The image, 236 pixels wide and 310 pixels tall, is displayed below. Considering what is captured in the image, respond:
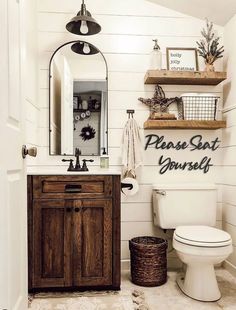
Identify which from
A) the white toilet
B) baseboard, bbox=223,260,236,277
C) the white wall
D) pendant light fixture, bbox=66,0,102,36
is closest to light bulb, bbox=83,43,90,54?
pendant light fixture, bbox=66,0,102,36

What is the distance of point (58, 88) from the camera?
2.58 meters

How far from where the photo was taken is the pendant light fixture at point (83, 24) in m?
2.32

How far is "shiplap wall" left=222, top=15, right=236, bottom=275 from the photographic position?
2471 mm

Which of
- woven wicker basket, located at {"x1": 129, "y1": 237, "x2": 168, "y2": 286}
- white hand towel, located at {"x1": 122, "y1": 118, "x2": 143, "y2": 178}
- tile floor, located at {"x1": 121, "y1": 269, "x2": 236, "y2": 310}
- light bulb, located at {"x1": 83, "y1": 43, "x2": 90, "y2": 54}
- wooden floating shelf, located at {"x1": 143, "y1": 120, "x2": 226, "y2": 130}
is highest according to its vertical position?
light bulb, located at {"x1": 83, "y1": 43, "x2": 90, "y2": 54}

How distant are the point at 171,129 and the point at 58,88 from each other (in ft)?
3.43

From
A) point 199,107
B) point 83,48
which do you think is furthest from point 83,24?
point 199,107

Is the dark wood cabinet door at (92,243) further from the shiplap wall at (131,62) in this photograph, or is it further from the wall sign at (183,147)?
the wall sign at (183,147)

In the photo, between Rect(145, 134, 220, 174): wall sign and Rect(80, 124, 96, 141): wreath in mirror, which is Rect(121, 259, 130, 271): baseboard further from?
Rect(80, 124, 96, 141): wreath in mirror

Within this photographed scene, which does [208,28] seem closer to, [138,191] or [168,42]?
[168,42]

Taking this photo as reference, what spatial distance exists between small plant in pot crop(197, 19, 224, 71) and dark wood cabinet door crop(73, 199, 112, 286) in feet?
4.80

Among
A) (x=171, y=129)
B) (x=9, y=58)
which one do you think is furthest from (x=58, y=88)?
(x=9, y=58)

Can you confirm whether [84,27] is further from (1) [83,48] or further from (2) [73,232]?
(2) [73,232]

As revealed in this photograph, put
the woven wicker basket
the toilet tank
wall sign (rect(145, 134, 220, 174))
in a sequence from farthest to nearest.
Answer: wall sign (rect(145, 134, 220, 174)) → the toilet tank → the woven wicker basket

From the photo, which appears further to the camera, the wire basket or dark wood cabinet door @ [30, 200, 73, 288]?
the wire basket
